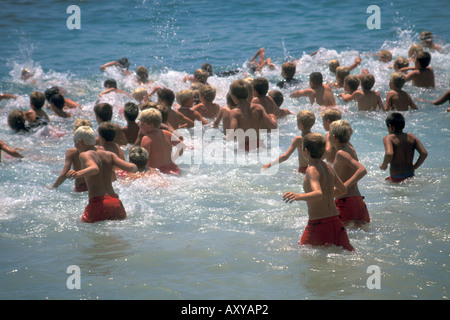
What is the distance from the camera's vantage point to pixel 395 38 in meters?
20.5

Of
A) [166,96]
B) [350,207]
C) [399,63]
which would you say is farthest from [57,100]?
[399,63]

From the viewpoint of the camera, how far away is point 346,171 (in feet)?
19.9

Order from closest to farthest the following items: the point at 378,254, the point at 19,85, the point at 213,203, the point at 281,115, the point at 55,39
A: the point at 378,254, the point at 213,203, the point at 281,115, the point at 19,85, the point at 55,39

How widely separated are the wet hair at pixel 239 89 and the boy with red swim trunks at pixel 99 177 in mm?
3235

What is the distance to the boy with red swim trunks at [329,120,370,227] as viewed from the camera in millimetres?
6012

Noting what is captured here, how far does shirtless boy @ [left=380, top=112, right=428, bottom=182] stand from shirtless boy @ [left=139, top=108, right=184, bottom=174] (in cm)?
316

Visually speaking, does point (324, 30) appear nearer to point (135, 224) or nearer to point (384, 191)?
point (384, 191)

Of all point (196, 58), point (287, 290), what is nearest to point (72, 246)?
point (287, 290)

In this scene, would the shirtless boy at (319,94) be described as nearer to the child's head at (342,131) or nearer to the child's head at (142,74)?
the child's head at (142,74)

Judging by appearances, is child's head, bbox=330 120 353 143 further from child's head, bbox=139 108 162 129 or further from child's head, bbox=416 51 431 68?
child's head, bbox=416 51 431 68

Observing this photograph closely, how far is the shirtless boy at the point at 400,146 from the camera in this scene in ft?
23.9

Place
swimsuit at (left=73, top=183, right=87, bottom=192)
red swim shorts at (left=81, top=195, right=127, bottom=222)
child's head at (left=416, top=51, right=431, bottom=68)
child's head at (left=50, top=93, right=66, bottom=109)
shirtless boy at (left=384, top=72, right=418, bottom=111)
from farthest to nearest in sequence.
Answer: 1. child's head at (left=416, top=51, right=431, bottom=68)
2. child's head at (left=50, top=93, right=66, bottom=109)
3. shirtless boy at (left=384, top=72, right=418, bottom=111)
4. swimsuit at (left=73, top=183, right=87, bottom=192)
5. red swim shorts at (left=81, top=195, right=127, bottom=222)

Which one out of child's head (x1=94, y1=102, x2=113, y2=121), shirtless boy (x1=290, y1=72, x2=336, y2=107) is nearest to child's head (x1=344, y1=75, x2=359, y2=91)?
shirtless boy (x1=290, y1=72, x2=336, y2=107)

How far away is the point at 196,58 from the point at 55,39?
635 centimetres
